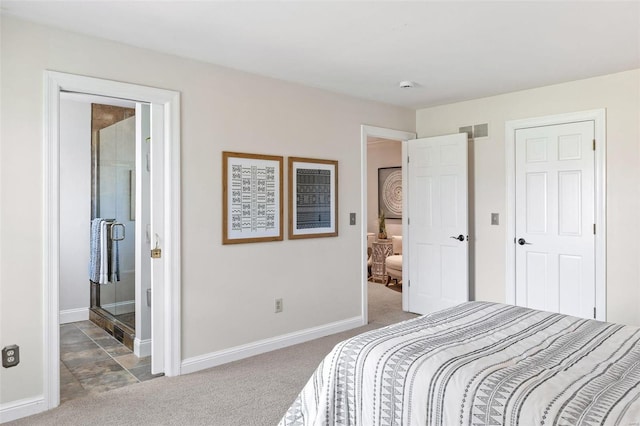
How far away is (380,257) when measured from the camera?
7031 mm

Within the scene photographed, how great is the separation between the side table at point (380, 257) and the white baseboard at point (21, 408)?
16.7 ft

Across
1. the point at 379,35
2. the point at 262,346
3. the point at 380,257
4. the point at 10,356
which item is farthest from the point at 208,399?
the point at 380,257

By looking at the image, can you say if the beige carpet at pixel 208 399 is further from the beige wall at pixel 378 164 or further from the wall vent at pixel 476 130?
the beige wall at pixel 378 164

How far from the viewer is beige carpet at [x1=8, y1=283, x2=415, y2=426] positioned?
2.56 m

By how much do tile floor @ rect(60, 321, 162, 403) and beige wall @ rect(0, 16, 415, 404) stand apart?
1.26 feet

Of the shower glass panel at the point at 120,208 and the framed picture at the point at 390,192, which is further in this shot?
the framed picture at the point at 390,192

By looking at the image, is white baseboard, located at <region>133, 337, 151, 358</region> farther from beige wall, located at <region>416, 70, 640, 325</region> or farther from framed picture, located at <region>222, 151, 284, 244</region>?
beige wall, located at <region>416, 70, 640, 325</region>

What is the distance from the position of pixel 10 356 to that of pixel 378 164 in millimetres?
6223

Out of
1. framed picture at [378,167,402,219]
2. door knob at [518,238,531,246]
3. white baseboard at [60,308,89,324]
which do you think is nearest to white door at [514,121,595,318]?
door knob at [518,238,531,246]

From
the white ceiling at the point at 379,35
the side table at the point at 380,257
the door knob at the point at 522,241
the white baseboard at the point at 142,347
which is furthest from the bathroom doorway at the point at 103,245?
the side table at the point at 380,257

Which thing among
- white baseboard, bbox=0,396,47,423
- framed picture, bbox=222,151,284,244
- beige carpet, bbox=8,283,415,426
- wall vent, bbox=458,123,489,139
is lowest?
beige carpet, bbox=8,283,415,426

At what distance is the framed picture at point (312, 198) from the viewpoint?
3943 mm

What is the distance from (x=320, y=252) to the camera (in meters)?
4.17

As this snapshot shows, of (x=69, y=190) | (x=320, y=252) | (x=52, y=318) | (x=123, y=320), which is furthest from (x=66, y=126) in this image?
(x=320, y=252)
